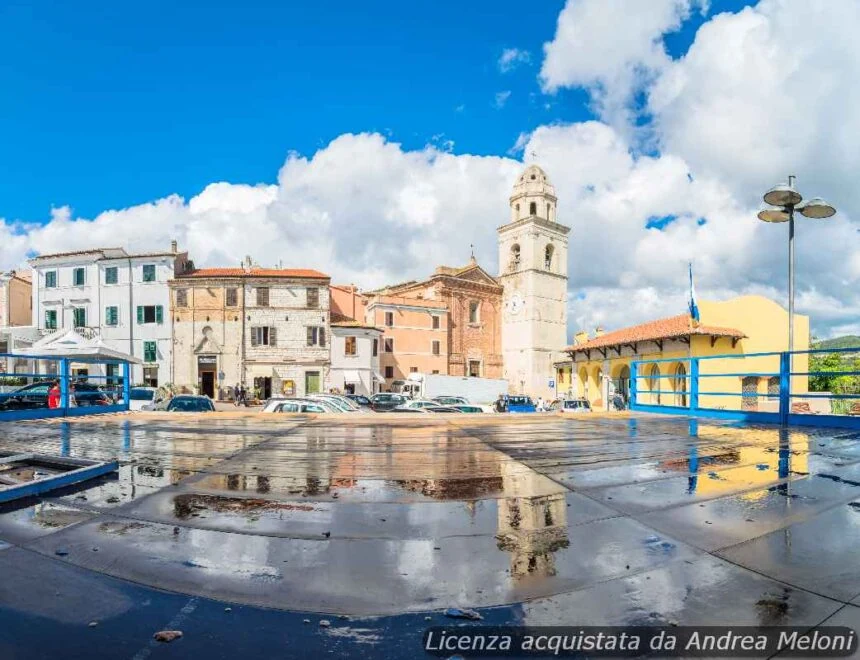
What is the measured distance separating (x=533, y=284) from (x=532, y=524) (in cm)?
5893

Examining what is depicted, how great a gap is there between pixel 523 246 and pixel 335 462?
5784 cm

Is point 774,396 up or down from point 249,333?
down

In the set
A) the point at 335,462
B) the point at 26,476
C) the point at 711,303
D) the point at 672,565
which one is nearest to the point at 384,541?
the point at 672,565

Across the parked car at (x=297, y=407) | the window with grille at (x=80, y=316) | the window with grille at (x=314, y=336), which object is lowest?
the parked car at (x=297, y=407)

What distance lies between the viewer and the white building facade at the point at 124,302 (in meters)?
47.4

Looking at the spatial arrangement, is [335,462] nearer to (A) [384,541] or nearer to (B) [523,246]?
(A) [384,541]

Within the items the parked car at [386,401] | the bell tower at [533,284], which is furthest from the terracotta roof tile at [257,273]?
the bell tower at [533,284]

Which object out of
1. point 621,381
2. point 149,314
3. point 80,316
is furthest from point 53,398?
point 80,316

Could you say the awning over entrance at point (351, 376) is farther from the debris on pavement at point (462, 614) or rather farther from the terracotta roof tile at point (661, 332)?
the debris on pavement at point (462, 614)

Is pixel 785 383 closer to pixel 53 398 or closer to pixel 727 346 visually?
pixel 53 398

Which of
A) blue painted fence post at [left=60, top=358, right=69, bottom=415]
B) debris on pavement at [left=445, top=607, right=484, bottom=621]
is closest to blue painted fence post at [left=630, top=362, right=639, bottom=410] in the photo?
debris on pavement at [left=445, top=607, right=484, bottom=621]

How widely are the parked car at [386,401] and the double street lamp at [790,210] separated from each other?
24.6 metres

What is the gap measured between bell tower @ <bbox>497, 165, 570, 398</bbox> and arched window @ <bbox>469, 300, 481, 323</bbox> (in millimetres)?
3727

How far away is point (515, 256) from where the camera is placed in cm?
6350
